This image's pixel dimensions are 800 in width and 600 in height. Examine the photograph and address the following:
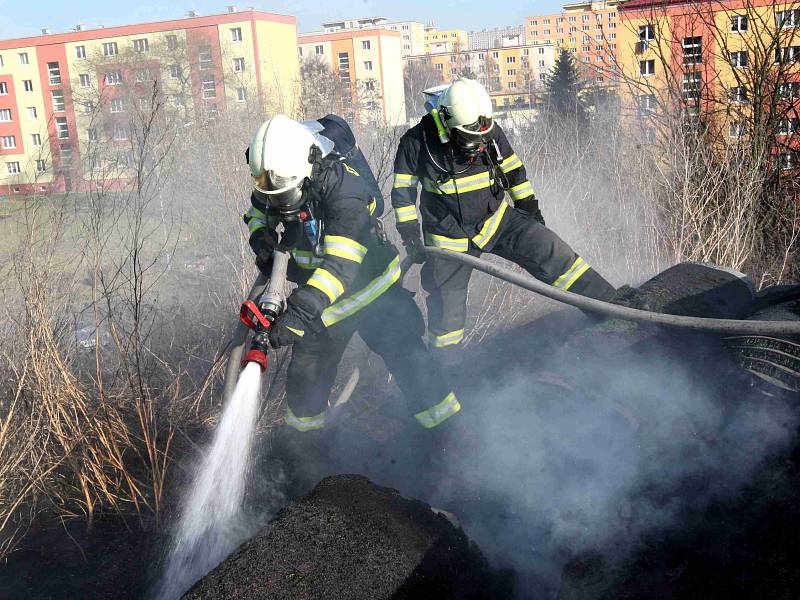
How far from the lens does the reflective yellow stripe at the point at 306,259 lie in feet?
12.7

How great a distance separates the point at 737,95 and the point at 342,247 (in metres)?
6.34

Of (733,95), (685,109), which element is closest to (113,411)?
(685,109)

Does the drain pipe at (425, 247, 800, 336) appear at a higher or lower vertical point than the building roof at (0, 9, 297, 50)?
lower

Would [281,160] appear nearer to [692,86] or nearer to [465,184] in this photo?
[465,184]

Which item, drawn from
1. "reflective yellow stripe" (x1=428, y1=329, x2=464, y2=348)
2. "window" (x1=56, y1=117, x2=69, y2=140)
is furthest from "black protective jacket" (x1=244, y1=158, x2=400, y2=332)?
"window" (x1=56, y1=117, x2=69, y2=140)

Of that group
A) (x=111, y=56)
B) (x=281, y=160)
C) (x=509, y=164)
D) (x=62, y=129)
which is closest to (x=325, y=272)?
(x=281, y=160)

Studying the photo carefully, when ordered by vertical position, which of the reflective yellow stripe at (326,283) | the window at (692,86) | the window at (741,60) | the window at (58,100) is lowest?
the reflective yellow stripe at (326,283)

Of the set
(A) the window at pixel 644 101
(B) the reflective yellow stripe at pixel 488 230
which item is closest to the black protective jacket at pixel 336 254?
(B) the reflective yellow stripe at pixel 488 230

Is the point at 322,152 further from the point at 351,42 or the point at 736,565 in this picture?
the point at 351,42

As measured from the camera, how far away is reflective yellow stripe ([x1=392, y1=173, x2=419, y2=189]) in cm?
492

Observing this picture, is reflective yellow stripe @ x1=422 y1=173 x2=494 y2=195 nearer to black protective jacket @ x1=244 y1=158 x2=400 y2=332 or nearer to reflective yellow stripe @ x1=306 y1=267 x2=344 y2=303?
black protective jacket @ x1=244 y1=158 x2=400 y2=332

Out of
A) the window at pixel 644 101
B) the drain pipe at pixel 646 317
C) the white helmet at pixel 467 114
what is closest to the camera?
the drain pipe at pixel 646 317

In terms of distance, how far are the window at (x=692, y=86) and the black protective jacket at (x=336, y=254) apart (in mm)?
5159

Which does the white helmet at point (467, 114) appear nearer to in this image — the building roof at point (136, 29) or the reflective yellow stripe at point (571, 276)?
the reflective yellow stripe at point (571, 276)
